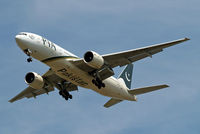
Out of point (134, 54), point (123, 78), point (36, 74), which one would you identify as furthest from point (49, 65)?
point (123, 78)

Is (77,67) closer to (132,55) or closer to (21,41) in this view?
(132,55)

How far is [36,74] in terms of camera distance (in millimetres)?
43000

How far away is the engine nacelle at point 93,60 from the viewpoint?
1527 inches

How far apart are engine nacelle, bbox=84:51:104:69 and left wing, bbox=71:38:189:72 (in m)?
0.63

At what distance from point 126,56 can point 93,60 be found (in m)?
3.26

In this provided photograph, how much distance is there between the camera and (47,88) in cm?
4634

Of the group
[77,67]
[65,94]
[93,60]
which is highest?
[93,60]

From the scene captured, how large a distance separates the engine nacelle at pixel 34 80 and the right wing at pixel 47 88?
0.85 meters

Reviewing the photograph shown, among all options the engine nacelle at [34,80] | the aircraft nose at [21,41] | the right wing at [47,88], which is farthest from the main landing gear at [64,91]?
the aircraft nose at [21,41]

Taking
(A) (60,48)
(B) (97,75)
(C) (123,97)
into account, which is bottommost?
(C) (123,97)

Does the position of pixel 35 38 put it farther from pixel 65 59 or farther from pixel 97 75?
pixel 97 75

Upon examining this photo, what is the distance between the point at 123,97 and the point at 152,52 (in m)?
7.71

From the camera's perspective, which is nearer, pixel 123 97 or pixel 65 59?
pixel 65 59

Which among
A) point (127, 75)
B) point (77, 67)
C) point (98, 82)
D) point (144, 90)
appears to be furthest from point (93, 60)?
point (127, 75)
